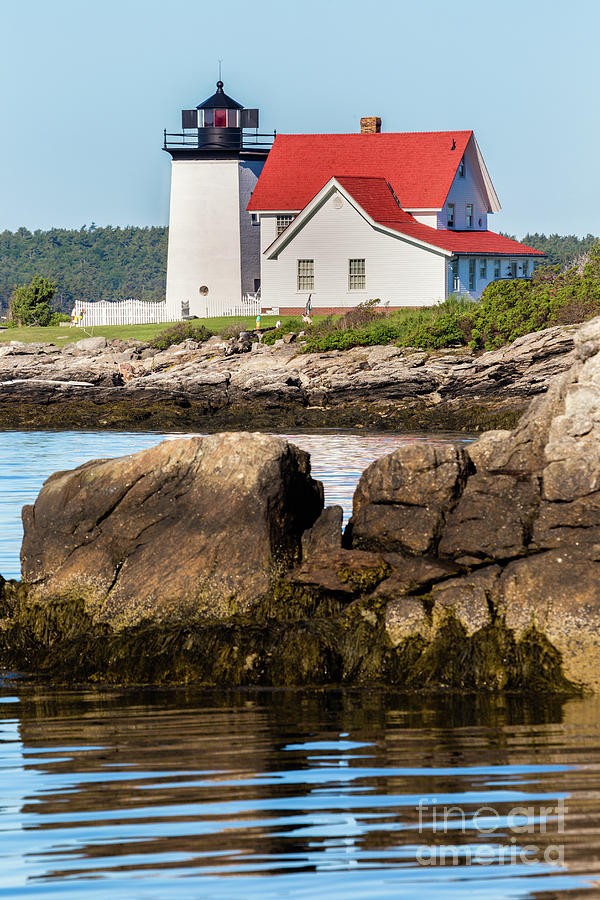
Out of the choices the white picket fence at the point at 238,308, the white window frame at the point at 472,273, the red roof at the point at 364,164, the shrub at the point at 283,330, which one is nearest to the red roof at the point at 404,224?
the white window frame at the point at 472,273

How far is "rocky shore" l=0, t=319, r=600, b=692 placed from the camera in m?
8.80

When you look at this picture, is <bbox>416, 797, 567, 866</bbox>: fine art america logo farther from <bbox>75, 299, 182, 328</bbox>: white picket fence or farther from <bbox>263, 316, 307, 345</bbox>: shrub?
<bbox>75, 299, 182, 328</bbox>: white picket fence

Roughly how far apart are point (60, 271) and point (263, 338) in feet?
376

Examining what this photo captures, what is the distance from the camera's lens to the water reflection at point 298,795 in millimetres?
4984

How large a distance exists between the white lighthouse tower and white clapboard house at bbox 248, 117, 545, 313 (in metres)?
2.60

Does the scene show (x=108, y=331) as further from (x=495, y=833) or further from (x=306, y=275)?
(x=495, y=833)

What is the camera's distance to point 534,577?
8.83m

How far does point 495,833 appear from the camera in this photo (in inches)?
213

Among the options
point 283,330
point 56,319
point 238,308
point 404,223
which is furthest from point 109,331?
point 404,223

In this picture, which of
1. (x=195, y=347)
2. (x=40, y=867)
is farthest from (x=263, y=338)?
(x=40, y=867)

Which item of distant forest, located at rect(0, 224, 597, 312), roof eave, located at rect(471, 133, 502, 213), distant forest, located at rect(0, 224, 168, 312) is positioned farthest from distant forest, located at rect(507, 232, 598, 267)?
roof eave, located at rect(471, 133, 502, 213)

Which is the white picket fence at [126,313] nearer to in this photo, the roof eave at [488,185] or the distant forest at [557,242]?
the roof eave at [488,185]

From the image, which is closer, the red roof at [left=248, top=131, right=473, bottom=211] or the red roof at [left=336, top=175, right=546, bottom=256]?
the red roof at [left=336, top=175, right=546, bottom=256]

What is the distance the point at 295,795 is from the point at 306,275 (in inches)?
1655
